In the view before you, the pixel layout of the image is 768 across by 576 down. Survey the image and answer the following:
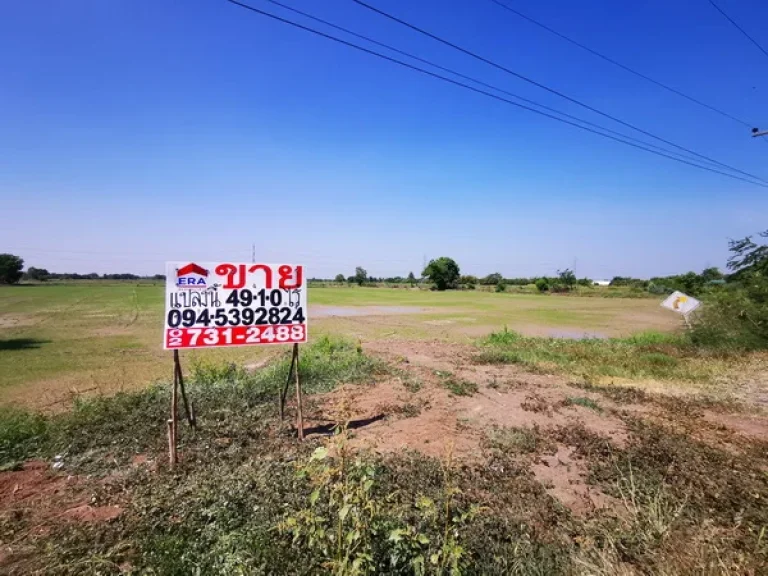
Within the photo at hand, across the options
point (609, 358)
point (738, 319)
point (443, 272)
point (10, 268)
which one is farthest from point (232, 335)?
point (10, 268)

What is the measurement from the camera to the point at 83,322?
26.3 metres

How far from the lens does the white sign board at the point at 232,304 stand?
5.07 meters

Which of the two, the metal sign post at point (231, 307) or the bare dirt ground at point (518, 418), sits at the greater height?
the metal sign post at point (231, 307)

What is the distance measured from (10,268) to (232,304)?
385 ft

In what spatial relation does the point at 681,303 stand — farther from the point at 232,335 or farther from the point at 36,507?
the point at 36,507

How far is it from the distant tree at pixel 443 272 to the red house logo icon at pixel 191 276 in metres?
87.9

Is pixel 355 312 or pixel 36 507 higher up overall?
pixel 36 507

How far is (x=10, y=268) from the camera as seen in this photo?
291 feet

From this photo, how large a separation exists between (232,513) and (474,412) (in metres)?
4.32

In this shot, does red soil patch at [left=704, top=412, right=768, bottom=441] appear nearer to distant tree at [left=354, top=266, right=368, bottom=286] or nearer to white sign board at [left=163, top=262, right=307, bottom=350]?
white sign board at [left=163, top=262, right=307, bottom=350]

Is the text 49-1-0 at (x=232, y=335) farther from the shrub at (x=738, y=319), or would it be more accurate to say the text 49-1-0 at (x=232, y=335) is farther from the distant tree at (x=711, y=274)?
the distant tree at (x=711, y=274)

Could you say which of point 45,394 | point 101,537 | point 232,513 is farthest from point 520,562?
point 45,394

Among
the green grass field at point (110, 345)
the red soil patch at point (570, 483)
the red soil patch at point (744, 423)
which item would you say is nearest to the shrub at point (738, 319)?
the green grass field at point (110, 345)

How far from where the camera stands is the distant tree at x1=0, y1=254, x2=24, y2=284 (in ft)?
285
